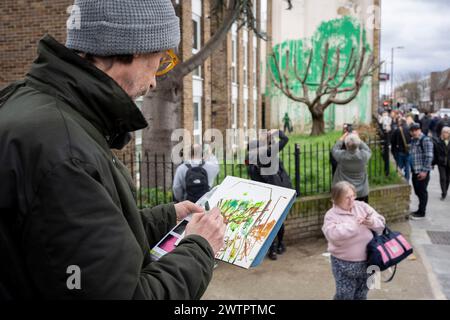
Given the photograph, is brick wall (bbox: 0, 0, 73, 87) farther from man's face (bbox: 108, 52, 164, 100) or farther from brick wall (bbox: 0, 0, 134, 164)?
man's face (bbox: 108, 52, 164, 100)

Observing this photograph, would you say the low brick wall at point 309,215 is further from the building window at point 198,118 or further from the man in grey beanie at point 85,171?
the building window at point 198,118

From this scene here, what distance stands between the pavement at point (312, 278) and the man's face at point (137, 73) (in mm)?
4381

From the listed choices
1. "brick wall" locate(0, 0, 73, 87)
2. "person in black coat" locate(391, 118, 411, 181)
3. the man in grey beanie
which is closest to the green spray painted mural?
"person in black coat" locate(391, 118, 411, 181)

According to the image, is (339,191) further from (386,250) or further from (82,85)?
(82,85)

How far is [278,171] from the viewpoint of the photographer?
6.85 m

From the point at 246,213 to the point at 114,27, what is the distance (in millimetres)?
935

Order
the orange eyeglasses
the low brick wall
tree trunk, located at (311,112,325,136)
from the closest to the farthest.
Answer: the orange eyeglasses
the low brick wall
tree trunk, located at (311,112,325,136)

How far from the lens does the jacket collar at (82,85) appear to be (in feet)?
4.29

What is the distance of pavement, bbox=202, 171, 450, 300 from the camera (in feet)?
18.4

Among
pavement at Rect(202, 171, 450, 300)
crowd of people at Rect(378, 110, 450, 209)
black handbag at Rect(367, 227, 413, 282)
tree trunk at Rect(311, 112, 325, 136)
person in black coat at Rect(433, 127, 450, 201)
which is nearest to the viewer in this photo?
black handbag at Rect(367, 227, 413, 282)

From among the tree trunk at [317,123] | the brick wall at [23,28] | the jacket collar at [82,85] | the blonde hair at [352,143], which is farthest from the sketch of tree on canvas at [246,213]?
the tree trunk at [317,123]

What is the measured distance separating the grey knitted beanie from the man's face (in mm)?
45
